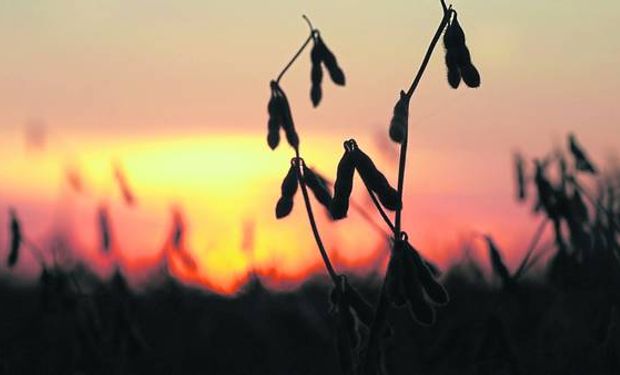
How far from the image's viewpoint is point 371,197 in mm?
3650

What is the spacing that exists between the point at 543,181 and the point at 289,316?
70.4 inches

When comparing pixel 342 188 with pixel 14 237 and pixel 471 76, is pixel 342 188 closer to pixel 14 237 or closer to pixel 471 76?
pixel 471 76

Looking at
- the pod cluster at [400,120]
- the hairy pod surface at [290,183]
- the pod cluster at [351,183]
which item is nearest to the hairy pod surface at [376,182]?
the pod cluster at [351,183]

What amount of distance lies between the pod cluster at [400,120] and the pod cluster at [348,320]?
488mm

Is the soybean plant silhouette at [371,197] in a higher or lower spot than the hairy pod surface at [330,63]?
lower

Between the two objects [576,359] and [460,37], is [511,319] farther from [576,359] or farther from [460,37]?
[460,37]

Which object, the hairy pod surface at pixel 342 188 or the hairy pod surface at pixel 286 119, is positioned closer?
the hairy pod surface at pixel 342 188

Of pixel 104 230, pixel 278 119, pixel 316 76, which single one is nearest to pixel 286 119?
pixel 278 119

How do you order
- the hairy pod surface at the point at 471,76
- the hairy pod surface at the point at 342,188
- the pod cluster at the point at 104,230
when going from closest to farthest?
the hairy pod surface at the point at 342,188 < the hairy pod surface at the point at 471,76 < the pod cluster at the point at 104,230

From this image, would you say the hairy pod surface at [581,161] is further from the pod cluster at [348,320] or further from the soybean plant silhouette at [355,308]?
the pod cluster at [348,320]

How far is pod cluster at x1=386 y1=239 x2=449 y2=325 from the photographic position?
3469 mm

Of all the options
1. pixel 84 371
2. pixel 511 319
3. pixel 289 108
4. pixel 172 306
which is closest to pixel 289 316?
pixel 172 306

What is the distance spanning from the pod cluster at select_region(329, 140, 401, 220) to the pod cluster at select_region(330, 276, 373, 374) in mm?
292

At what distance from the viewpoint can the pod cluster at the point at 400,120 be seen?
3555mm
